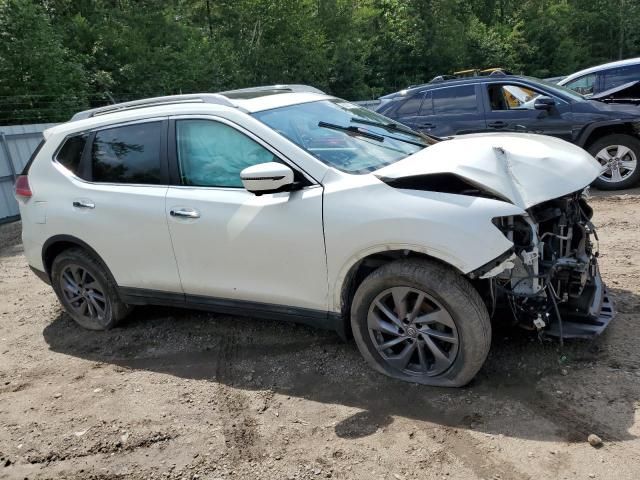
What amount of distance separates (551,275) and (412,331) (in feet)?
2.85

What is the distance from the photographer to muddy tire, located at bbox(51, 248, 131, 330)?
461 centimetres

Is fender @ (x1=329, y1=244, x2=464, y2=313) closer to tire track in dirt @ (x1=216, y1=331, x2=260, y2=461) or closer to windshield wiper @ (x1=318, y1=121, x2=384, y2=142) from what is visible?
tire track in dirt @ (x1=216, y1=331, x2=260, y2=461)

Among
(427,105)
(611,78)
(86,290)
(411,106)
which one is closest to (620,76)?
(611,78)

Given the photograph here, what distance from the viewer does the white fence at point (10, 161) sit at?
1087 centimetres

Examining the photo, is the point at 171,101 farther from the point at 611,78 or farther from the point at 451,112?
the point at 611,78

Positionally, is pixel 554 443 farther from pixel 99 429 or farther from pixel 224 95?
pixel 224 95

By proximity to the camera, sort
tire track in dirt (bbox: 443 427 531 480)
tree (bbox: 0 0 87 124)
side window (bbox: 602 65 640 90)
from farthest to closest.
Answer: tree (bbox: 0 0 87 124), side window (bbox: 602 65 640 90), tire track in dirt (bbox: 443 427 531 480)

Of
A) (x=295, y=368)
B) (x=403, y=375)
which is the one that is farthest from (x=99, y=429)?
(x=403, y=375)

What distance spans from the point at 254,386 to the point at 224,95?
2.11m

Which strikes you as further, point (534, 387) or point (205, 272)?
point (205, 272)

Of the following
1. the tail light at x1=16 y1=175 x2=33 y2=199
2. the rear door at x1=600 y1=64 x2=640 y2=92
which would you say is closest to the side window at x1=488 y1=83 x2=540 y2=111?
the rear door at x1=600 y1=64 x2=640 y2=92

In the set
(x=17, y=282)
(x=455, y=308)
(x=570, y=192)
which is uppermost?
(x=570, y=192)

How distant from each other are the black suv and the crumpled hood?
16.1 feet

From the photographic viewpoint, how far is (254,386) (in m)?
3.71
